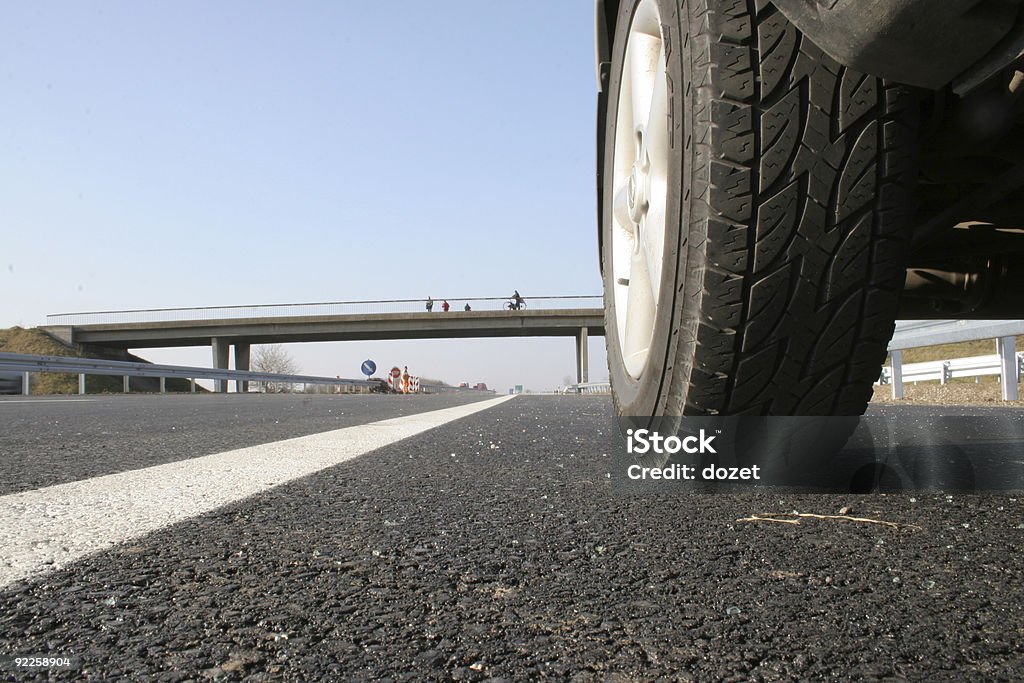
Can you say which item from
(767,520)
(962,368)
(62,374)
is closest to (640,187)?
(767,520)

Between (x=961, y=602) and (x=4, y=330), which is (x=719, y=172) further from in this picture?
(x=4, y=330)

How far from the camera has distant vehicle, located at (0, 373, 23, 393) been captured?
1542 centimetres

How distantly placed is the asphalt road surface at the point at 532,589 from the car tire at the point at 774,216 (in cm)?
28

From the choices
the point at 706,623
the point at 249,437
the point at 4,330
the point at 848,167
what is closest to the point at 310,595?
the point at 706,623

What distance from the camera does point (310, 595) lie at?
0.95 metres

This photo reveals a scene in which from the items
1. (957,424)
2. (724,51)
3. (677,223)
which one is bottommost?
(957,424)

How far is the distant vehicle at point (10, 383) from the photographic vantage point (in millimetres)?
15422

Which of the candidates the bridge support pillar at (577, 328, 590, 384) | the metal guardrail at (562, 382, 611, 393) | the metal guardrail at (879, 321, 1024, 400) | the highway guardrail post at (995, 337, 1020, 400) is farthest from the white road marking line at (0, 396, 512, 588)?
the bridge support pillar at (577, 328, 590, 384)

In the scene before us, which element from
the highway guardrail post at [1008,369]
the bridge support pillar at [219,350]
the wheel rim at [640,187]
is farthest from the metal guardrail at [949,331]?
the bridge support pillar at [219,350]

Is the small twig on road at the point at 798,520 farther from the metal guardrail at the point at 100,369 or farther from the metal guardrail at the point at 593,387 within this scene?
the metal guardrail at the point at 593,387

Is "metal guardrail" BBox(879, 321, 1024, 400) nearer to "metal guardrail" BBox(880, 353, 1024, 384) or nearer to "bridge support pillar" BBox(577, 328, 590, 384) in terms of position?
"metal guardrail" BBox(880, 353, 1024, 384)

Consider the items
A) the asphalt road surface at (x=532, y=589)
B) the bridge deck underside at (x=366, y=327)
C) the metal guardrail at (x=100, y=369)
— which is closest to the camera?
the asphalt road surface at (x=532, y=589)

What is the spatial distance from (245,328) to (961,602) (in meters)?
48.9

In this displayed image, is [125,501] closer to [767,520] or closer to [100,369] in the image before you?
[767,520]
